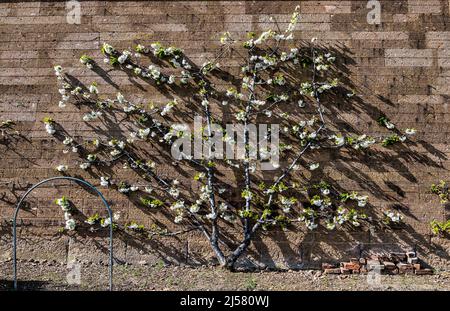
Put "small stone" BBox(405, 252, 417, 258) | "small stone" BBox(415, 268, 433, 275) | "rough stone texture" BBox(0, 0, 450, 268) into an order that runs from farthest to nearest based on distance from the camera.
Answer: "rough stone texture" BBox(0, 0, 450, 268), "small stone" BBox(405, 252, 417, 258), "small stone" BBox(415, 268, 433, 275)

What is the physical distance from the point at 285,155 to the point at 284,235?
4.01ft

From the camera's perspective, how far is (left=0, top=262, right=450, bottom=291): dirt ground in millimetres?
7086

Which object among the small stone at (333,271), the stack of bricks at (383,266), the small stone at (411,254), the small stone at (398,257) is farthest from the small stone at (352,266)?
the small stone at (411,254)

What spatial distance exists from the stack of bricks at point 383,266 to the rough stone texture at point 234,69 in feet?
0.43

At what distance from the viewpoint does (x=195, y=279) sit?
→ 24.1 feet

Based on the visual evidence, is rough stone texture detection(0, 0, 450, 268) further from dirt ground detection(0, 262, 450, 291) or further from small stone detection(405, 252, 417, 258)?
dirt ground detection(0, 262, 450, 291)

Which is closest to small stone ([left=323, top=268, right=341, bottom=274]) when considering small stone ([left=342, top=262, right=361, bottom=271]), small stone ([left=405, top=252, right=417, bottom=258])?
small stone ([left=342, top=262, right=361, bottom=271])

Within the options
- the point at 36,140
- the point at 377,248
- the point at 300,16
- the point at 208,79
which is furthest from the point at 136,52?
the point at 377,248

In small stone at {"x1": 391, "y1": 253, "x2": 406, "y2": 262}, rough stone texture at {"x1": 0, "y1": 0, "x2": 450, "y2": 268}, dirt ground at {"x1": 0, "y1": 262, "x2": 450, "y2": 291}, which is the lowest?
dirt ground at {"x1": 0, "y1": 262, "x2": 450, "y2": 291}

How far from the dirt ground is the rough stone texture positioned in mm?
233
